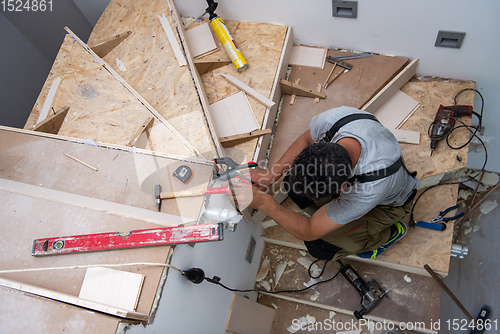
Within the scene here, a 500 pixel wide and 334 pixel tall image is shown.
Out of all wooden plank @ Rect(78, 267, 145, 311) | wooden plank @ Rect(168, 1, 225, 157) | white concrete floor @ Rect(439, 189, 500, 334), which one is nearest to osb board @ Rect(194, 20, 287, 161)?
wooden plank @ Rect(168, 1, 225, 157)

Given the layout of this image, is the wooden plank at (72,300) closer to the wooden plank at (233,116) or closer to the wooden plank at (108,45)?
the wooden plank at (233,116)

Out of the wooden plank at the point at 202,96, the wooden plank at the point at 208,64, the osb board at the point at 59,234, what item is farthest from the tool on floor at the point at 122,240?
the wooden plank at the point at 208,64

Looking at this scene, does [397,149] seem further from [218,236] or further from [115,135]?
[115,135]

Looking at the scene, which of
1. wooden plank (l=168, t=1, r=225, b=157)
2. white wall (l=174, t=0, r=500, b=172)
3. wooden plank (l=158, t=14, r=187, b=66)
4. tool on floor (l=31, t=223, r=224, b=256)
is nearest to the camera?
tool on floor (l=31, t=223, r=224, b=256)

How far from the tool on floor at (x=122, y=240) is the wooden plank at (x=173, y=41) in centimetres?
144

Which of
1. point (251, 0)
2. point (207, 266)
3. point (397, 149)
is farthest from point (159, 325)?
point (251, 0)

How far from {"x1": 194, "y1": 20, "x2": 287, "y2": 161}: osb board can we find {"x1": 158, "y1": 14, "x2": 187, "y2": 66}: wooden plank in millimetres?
240

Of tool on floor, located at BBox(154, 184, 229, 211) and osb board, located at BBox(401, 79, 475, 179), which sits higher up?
tool on floor, located at BBox(154, 184, 229, 211)

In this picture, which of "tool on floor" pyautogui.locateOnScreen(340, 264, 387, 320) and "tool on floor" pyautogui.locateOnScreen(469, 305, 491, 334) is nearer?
"tool on floor" pyautogui.locateOnScreen(340, 264, 387, 320)

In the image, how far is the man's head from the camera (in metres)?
1.32

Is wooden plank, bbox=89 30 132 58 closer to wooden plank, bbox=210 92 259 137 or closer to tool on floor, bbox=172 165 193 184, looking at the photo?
wooden plank, bbox=210 92 259 137

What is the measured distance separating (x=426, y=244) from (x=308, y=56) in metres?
1.77

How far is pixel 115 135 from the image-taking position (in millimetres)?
2039

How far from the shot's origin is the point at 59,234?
4.64 feet
